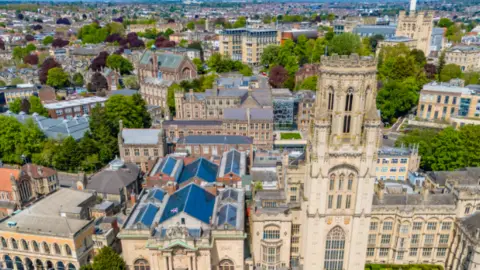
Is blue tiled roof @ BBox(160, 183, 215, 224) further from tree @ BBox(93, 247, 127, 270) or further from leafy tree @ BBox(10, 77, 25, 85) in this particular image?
leafy tree @ BBox(10, 77, 25, 85)

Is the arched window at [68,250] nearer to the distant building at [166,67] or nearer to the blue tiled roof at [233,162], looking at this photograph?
the blue tiled roof at [233,162]

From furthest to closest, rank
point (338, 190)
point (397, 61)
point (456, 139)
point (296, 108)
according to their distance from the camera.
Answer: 1. point (397, 61)
2. point (296, 108)
3. point (456, 139)
4. point (338, 190)

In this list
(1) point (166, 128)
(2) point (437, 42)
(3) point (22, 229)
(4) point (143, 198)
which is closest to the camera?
(3) point (22, 229)

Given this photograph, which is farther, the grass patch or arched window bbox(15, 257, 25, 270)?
the grass patch

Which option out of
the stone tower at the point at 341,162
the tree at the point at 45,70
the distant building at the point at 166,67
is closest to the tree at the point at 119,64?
the tree at the point at 45,70

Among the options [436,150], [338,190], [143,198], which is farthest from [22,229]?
[436,150]

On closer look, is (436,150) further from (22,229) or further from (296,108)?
(22,229)

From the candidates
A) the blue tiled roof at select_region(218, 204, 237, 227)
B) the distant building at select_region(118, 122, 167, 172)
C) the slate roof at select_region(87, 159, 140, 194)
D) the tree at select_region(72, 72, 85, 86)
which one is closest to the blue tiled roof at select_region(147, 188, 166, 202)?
the blue tiled roof at select_region(218, 204, 237, 227)
